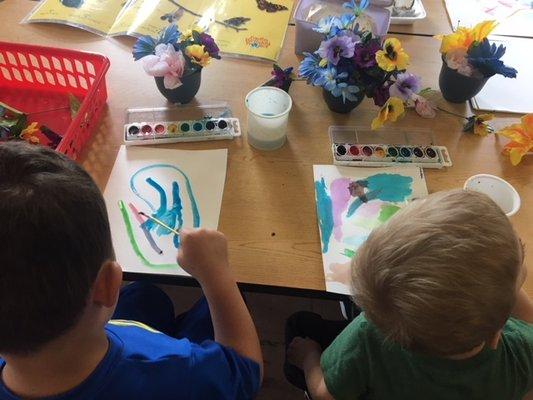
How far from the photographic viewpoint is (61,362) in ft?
1.78

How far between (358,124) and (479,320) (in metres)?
0.57

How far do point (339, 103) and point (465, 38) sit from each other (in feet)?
0.96

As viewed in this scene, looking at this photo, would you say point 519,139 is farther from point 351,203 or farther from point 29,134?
point 29,134

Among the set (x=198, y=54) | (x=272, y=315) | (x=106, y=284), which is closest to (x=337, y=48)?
(x=198, y=54)

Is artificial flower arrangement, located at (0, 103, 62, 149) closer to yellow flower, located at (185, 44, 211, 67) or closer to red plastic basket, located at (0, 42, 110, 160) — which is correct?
red plastic basket, located at (0, 42, 110, 160)

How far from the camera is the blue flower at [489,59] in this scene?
38.2 inches

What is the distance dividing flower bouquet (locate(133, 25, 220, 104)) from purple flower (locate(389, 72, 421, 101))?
37cm

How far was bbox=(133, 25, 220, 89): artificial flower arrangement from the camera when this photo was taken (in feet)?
3.11

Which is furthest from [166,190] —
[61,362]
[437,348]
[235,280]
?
[437,348]

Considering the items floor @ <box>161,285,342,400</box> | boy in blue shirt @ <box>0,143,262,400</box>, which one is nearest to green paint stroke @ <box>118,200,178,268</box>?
boy in blue shirt @ <box>0,143,262,400</box>

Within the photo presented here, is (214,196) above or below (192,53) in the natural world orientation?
below

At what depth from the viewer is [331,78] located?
959 millimetres

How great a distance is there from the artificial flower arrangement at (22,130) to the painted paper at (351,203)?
0.53m

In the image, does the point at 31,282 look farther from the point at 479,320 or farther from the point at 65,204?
the point at 479,320
